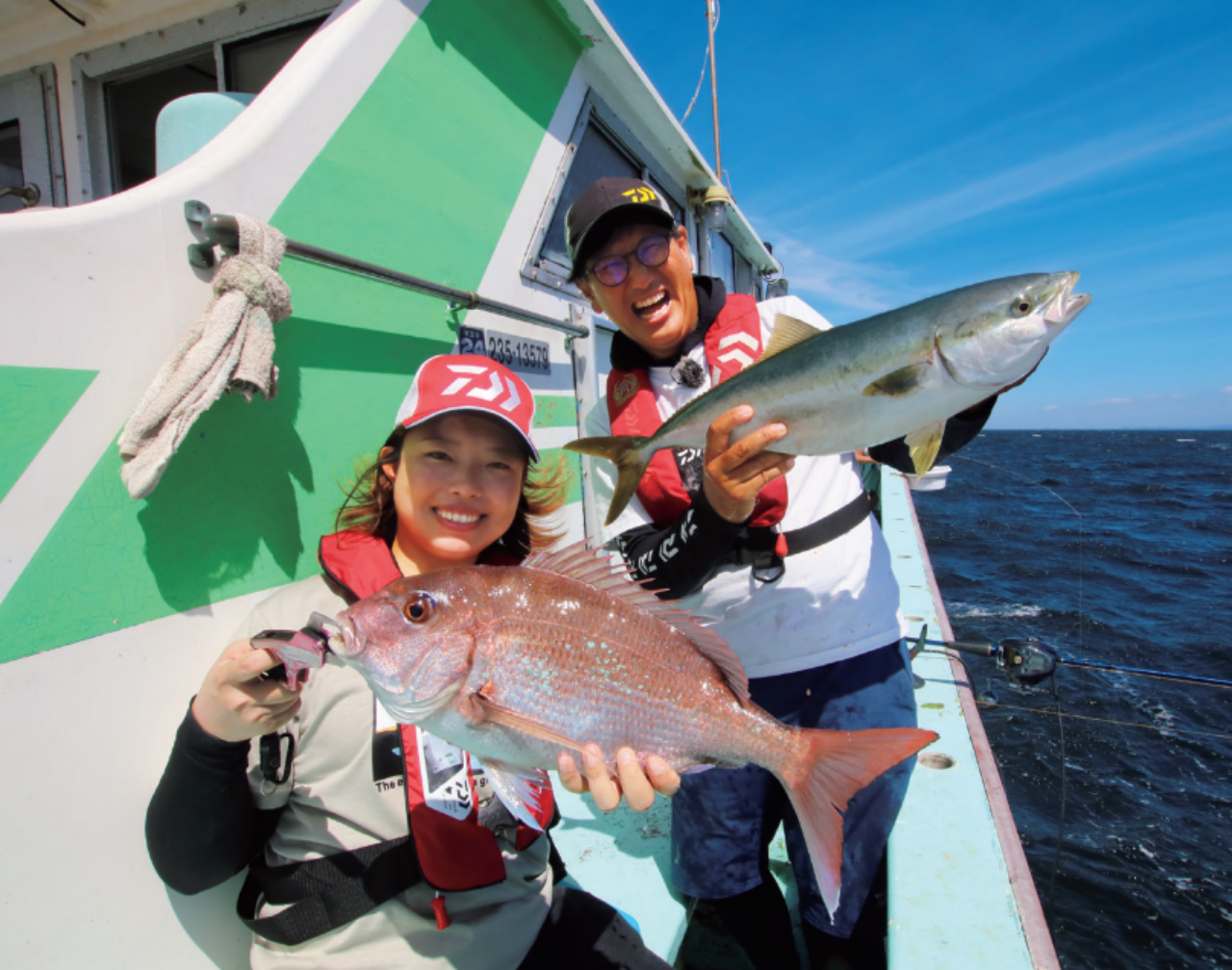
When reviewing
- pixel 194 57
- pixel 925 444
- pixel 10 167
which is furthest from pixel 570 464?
pixel 10 167

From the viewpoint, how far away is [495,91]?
3.22 meters

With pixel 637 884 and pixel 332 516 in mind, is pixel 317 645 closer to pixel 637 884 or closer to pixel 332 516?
pixel 332 516

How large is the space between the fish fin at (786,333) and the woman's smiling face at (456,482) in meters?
0.86

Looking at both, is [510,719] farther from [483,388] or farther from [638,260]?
[638,260]

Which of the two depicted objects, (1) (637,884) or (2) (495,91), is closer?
(1) (637,884)

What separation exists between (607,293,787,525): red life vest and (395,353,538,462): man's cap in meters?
0.61

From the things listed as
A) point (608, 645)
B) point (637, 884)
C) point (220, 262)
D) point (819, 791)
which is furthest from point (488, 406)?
point (637, 884)

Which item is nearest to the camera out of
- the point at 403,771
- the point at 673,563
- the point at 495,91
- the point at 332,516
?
the point at 403,771

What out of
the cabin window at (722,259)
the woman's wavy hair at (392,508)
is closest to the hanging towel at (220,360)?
the woman's wavy hair at (392,508)

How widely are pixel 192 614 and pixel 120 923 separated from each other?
2.46 ft

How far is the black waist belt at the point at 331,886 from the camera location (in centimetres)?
156

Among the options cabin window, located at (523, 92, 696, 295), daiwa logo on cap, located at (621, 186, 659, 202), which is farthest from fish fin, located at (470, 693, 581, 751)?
cabin window, located at (523, 92, 696, 295)

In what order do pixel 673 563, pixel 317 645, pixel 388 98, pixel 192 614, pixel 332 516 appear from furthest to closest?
pixel 388 98 < pixel 332 516 < pixel 673 563 < pixel 192 614 < pixel 317 645

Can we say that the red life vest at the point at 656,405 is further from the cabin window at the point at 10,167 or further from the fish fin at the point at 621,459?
the cabin window at the point at 10,167
